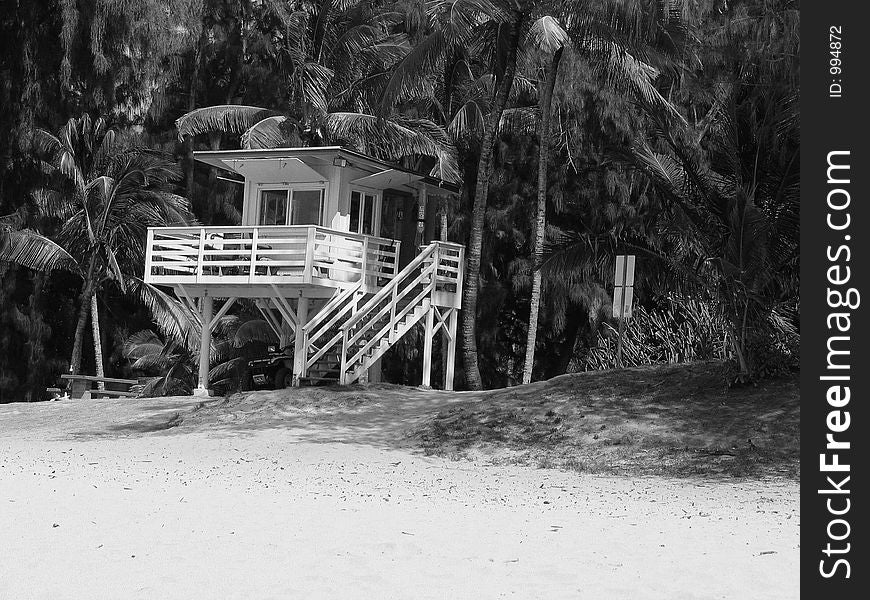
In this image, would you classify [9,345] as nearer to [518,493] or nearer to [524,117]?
[524,117]

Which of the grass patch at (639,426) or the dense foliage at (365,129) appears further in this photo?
the dense foliage at (365,129)

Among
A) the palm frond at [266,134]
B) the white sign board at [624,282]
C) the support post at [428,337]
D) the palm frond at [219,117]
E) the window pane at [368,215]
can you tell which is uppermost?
the palm frond at [219,117]

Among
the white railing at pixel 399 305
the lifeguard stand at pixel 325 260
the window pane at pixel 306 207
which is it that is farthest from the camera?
the window pane at pixel 306 207

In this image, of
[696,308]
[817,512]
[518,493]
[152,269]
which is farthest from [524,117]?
[817,512]

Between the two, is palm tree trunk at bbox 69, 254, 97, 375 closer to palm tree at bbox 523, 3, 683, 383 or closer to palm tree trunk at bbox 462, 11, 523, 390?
palm tree trunk at bbox 462, 11, 523, 390

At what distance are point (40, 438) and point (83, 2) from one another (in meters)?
14.9

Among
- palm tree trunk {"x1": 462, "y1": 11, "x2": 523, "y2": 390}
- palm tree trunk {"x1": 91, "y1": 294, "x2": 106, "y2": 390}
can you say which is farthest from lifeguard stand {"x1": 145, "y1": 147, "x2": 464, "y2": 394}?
palm tree trunk {"x1": 91, "y1": 294, "x2": 106, "y2": 390}

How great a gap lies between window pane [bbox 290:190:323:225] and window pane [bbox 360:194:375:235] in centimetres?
95

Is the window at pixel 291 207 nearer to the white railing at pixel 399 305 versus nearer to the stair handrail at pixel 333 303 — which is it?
the stair handrail at pixel 333 303

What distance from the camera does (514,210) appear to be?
94.3 feet

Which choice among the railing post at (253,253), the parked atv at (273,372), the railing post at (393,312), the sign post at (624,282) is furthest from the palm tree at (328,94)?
the sign post at (624,282)

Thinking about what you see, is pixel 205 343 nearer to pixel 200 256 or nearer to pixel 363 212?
pixel 200 256

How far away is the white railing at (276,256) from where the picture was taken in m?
20.4

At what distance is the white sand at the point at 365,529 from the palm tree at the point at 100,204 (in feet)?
48.6
